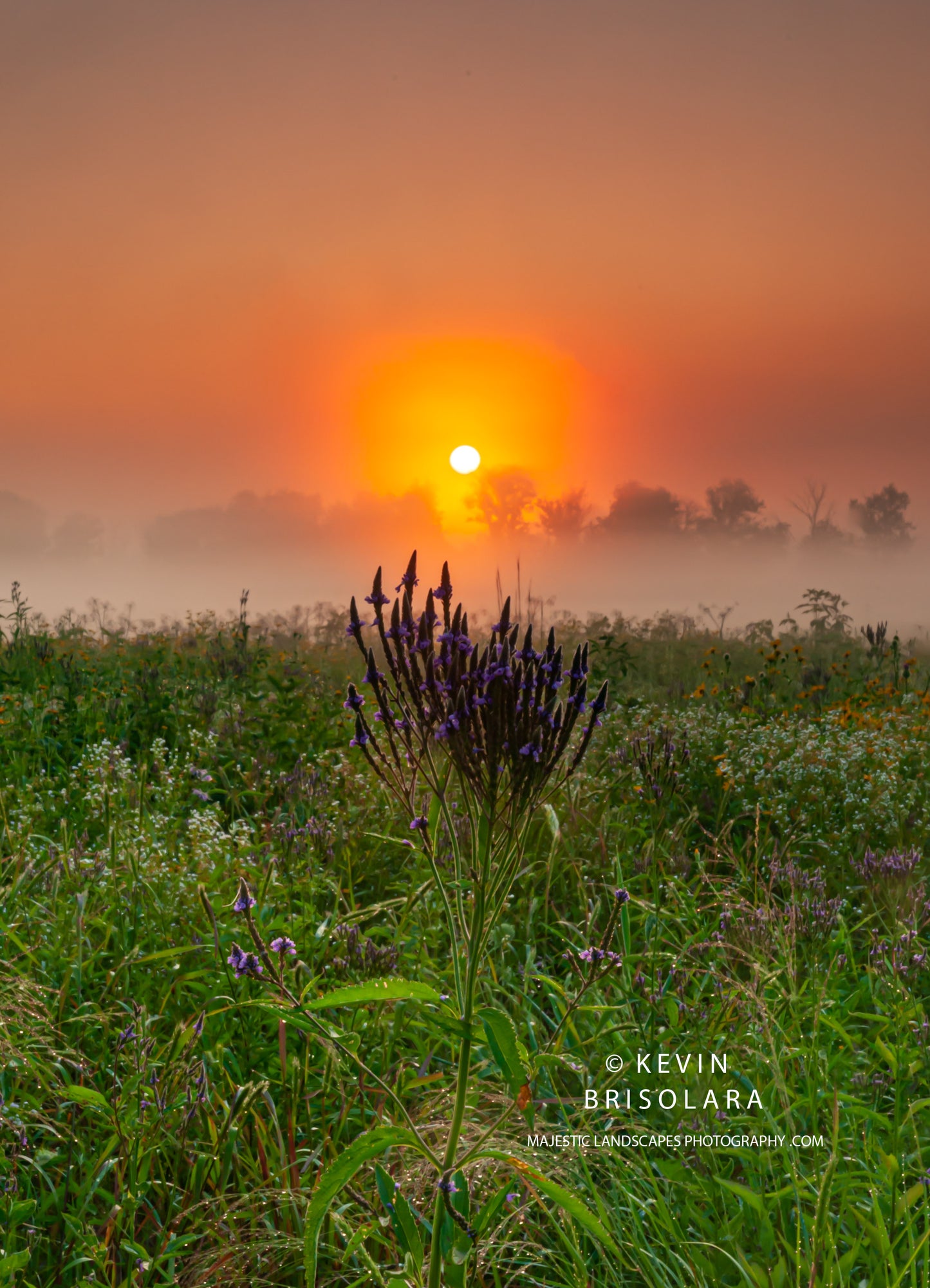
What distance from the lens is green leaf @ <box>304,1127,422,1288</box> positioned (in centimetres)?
177

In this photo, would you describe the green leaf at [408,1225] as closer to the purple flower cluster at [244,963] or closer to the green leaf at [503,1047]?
the green leaf at [503,1047]

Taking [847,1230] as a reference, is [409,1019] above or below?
above

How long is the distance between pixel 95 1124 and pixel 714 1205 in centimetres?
181

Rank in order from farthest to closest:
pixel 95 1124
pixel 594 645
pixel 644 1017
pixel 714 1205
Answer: pixel 594 645, pixel 644 1017, pixel 95 1124, pixel 714 1205

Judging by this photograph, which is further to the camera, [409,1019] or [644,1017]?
[644,1017]

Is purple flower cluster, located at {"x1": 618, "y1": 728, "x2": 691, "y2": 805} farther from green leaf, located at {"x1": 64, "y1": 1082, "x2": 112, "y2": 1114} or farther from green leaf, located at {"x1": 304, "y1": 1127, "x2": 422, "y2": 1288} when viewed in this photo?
green leaf, located at {"x1": 304, "y1": 1127, "x2": 422, "y2": 1288}

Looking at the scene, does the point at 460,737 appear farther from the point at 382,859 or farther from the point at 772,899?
the point at 382,859

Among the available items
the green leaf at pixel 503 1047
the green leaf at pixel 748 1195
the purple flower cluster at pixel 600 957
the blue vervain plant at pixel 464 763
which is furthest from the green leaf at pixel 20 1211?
the green leaf at pixel 748 1195

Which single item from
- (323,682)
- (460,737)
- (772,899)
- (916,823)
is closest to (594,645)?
(323,682)

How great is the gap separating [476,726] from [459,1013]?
625 mm

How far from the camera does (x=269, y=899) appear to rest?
4328 millimetres

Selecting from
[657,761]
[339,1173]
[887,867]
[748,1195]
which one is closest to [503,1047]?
[339,1173]

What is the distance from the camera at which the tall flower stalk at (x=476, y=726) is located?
204cm

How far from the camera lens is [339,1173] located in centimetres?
177
